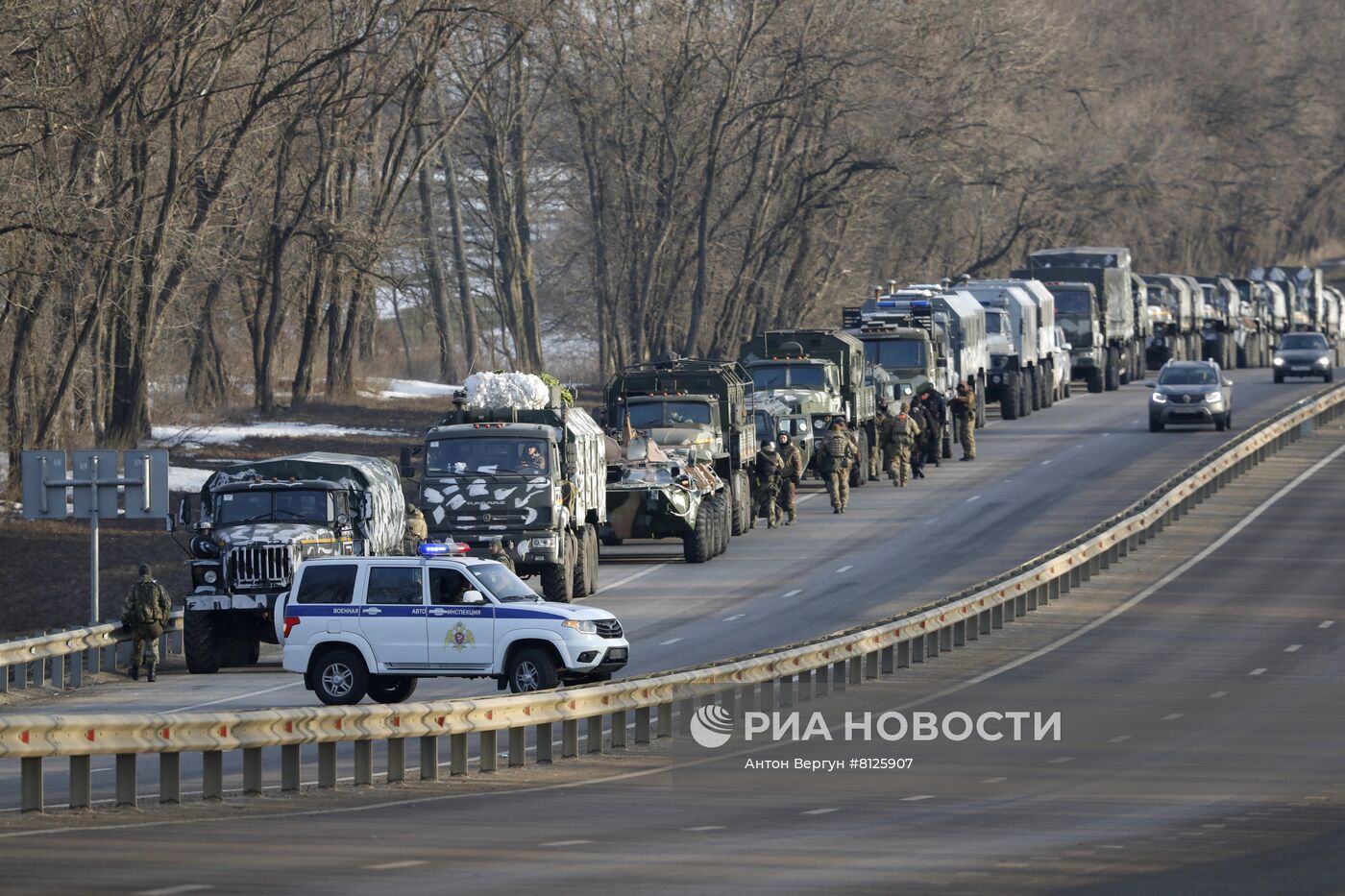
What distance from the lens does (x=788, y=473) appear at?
39.1 m

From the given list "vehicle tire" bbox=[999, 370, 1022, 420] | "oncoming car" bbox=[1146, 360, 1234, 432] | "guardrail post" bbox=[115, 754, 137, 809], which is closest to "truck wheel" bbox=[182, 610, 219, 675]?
"guardrail post" bbox=[115, 754, 137, 809]

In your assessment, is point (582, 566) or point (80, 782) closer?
point (80, 782)

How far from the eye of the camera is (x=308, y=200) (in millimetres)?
51125

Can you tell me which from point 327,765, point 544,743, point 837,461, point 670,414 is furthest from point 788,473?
point 327,765

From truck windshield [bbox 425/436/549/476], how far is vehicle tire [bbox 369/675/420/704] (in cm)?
732

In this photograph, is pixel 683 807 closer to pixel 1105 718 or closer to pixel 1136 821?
pixel 1136 821

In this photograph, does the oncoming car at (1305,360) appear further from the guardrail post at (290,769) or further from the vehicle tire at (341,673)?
the guardrail post at (290,769)

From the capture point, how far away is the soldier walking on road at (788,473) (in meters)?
39.0

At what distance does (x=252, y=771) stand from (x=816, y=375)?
87.6ft

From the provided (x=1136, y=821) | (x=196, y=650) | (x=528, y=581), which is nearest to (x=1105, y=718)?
(x=1136, y=821)

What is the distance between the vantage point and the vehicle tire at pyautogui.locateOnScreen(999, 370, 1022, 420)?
5516 cm

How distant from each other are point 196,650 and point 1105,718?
35.4ft

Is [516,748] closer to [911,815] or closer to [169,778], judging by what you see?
[169,778]

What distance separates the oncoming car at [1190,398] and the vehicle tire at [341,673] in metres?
31.7
